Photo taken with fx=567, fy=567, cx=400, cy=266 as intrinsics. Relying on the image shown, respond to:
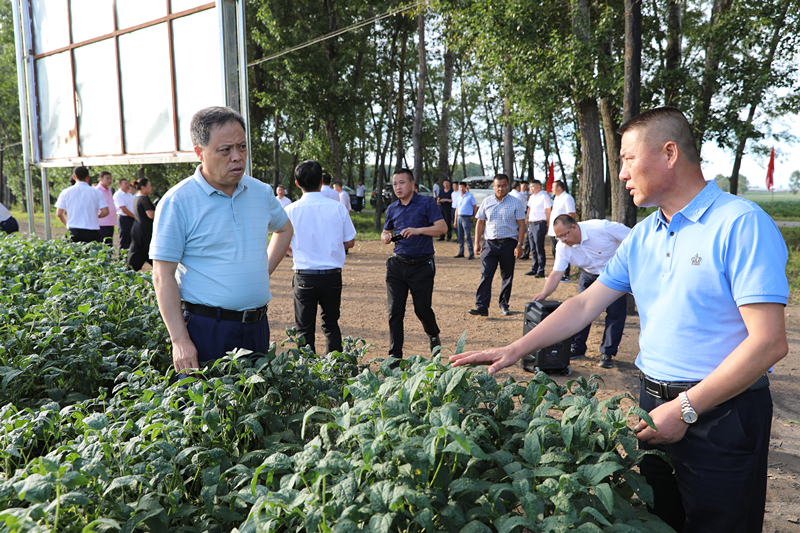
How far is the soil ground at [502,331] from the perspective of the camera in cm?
413

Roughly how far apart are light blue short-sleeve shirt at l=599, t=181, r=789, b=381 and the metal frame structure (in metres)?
2.93

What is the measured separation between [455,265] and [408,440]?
41.5 feet

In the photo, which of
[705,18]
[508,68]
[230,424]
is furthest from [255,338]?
[705,18]

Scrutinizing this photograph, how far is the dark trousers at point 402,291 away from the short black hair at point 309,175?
3.98 ft

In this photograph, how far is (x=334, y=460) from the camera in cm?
157

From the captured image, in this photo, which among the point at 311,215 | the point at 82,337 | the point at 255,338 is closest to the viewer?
the point at 255,338

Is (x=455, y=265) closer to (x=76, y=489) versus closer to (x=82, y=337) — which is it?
(x=82, y=337)

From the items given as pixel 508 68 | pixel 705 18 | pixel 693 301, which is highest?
pixel 705 18

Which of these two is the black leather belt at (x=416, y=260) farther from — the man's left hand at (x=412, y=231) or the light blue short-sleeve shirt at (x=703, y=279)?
the light blue short-sleeve shirt at (x=703, y=279)

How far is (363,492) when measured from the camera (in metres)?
1.51

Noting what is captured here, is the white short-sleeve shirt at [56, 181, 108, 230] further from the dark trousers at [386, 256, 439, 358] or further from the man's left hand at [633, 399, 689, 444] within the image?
the man's left hand at [633, 399, 689, 444]

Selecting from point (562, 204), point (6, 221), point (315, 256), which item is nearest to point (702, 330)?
point (315, 256)

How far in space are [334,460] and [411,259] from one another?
4754mm

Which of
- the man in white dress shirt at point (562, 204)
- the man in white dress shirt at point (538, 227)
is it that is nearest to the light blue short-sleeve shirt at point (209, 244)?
the man in white dress shirt at point (562, 204)
